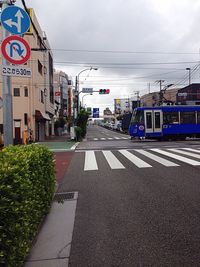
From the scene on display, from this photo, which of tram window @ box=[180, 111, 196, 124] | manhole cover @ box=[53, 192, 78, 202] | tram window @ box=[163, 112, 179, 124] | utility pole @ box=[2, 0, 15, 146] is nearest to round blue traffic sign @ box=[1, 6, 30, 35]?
utility pole @ box=[2, 0, 15, 146]

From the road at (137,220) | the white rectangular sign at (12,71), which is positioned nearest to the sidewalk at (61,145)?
the road at (137,220)

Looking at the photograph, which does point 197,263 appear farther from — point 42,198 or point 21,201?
point 42,198

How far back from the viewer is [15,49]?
6301mm

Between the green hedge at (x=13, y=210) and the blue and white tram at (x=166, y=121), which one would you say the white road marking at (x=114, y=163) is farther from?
the blue and white tram at (x=166, y=121)

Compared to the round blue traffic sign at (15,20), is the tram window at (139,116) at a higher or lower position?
lower

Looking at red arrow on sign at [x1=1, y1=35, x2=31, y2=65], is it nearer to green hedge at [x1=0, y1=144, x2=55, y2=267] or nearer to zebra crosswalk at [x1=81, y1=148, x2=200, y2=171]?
green hedge at [x1=0, y1=144, x2=55, y2=267]

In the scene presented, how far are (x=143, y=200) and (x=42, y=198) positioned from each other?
252cm

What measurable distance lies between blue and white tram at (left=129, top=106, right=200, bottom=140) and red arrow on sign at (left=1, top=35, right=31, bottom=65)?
2829 cm

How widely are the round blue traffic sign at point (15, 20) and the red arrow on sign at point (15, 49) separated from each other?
6.1 inches

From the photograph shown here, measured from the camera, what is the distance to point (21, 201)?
3.88 meters

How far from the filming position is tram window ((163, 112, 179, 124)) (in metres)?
34.1

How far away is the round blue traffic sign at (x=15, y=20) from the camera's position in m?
6.21

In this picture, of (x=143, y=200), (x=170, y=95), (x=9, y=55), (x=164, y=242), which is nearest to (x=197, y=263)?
(x=164, y=242)

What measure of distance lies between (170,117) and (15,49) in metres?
29.0
